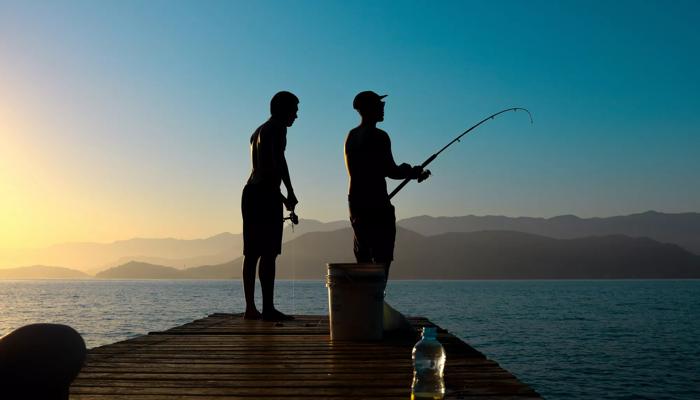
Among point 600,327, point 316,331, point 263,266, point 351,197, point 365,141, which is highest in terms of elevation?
point 365,141

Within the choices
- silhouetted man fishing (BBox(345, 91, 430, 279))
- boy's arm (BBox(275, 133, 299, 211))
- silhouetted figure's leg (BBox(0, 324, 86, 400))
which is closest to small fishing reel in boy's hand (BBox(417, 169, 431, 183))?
silhouetted man fishing (BBox(345, 91, 430, 279))

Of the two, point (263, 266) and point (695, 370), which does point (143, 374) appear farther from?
point (695, 370)

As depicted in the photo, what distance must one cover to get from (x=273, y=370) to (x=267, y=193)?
362 centimetres

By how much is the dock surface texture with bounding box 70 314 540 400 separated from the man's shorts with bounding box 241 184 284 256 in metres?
1.40

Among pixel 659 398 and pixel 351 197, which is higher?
pixel 351 197

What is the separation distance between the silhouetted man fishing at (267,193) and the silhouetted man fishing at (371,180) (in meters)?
1.34

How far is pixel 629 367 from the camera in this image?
28.3m

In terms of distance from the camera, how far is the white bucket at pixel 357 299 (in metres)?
5.85

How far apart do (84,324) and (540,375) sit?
3463cm

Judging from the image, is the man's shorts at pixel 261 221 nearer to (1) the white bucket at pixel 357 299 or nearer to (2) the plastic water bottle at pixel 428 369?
(1) the white bucket at pixel 357 299

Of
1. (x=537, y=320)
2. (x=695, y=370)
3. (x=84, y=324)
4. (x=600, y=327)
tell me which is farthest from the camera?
(x=537, y=320)

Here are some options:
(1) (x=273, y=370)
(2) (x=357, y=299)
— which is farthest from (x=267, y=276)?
(1) (x=273, y=370)

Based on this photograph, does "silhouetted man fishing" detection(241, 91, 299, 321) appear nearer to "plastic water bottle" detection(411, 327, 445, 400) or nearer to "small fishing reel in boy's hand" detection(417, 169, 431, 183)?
"small fishing reel in boy's hand" detection(417, 169, 431, 183)

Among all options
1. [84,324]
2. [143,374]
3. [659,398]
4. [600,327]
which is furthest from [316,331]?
[600,327]
